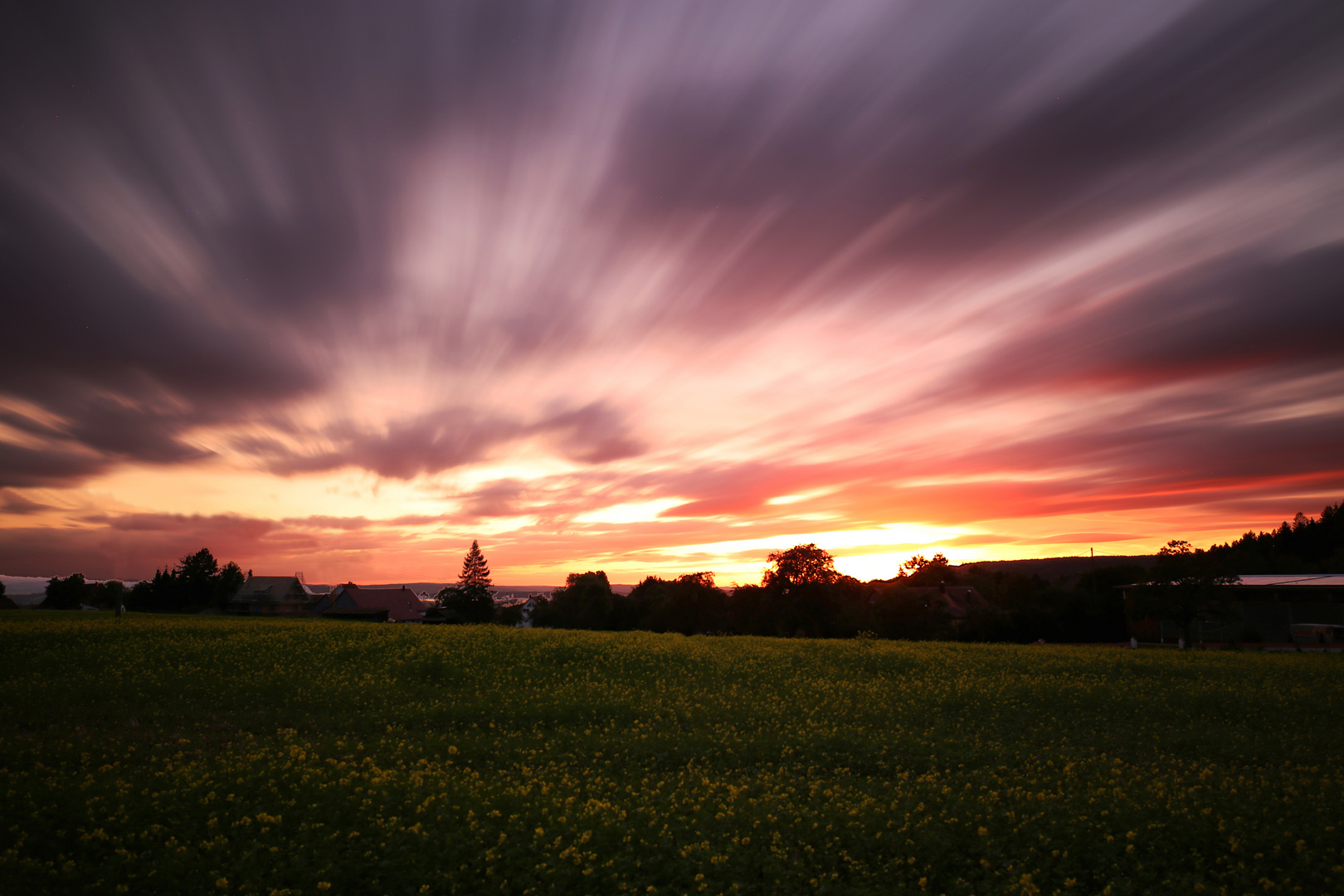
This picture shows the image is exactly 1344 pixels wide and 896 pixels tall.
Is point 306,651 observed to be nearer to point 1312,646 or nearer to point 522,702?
point 522,702

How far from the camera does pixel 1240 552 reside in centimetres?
11100

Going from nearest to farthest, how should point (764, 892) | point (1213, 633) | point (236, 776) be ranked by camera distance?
point (764, 892)
point (236, 776)
point (1213, 633)

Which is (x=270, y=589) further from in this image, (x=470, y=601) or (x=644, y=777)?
(x=644, y=777)

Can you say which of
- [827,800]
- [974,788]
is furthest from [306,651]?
[974,788]

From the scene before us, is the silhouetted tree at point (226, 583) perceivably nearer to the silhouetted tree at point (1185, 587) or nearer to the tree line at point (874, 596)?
the tree line at point (874, 596)

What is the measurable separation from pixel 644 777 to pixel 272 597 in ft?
421

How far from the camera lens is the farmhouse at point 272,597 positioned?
11650 cm

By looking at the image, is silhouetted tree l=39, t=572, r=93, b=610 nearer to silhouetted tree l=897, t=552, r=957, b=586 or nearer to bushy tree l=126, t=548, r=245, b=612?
bushy tree l=126, t=548, r=245, b=612

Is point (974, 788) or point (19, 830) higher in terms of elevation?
point (19, 830)

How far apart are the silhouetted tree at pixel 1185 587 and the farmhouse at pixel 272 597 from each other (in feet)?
411

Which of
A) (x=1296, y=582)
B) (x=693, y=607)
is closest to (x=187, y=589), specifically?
(x=693, y=607)

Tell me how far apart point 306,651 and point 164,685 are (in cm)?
713

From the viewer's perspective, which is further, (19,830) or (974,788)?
(974,788)

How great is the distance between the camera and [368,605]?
109125 millimetres
